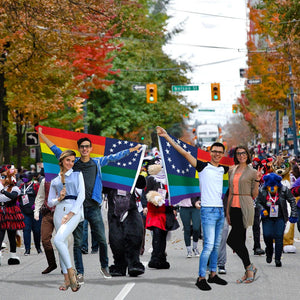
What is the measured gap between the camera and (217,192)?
9.93 m

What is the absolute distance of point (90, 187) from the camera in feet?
34.1

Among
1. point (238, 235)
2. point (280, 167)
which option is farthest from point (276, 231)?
point (238, 235)

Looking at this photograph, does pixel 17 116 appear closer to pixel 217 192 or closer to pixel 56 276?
pixel 56 276

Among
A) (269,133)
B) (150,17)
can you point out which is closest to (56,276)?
(150,17)

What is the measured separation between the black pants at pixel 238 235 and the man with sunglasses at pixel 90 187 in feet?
5.69

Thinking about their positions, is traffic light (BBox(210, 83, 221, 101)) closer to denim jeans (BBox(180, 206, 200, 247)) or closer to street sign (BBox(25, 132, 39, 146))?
street sign (BBox(25, 132, 39, 146))

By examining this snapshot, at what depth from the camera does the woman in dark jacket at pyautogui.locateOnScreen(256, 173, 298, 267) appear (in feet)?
40.1

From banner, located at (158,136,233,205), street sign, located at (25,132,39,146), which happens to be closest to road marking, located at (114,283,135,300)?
banner, located at (158,136,233,205)

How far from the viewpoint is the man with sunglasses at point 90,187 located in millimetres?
10266

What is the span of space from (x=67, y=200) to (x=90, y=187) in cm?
76

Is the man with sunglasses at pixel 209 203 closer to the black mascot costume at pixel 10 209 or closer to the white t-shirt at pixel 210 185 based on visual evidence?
the white t-shirt at pixel 210 185

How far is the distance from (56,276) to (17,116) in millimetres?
21027

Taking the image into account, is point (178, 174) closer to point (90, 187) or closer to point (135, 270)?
point (90, 187)

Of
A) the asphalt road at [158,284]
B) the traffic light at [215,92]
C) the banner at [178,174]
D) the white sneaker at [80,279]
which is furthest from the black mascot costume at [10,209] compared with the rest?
Result: the traffic light at [215,92]
